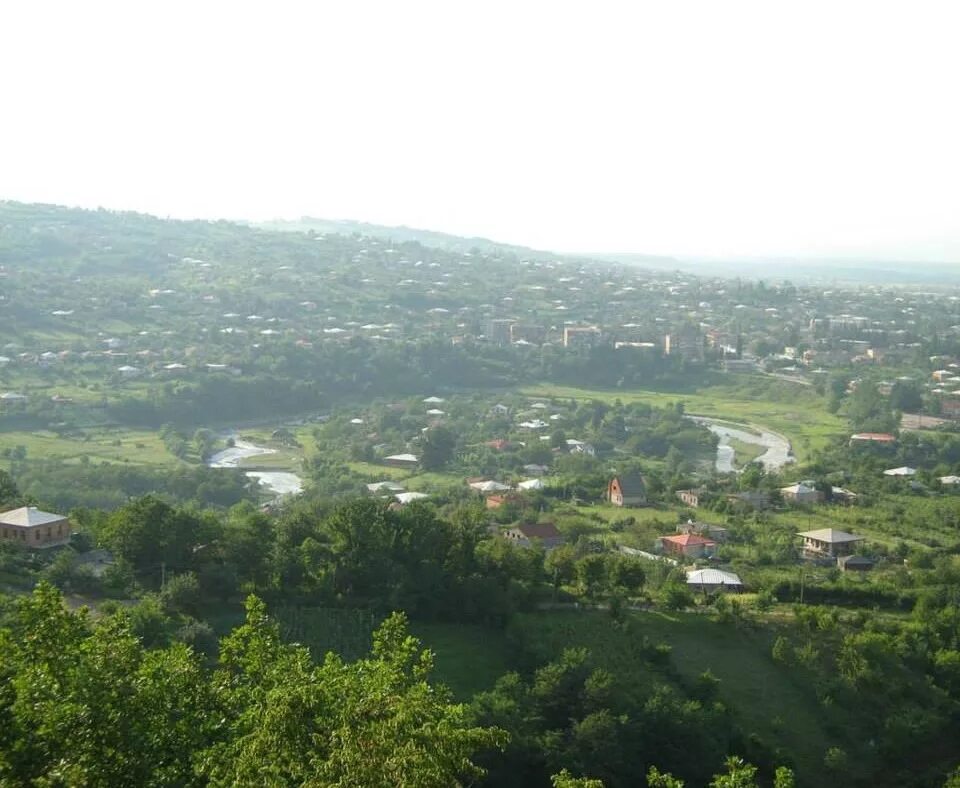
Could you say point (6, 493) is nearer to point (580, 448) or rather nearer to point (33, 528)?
point (33, 528)

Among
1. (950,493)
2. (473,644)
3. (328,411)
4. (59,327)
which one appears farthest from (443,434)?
(59,327)

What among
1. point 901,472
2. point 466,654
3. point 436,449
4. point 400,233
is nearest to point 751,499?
point 901,472

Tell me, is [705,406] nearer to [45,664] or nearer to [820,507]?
[820,507]

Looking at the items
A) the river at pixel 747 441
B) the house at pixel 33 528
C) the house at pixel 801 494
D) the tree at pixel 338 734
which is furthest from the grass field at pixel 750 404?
the tree at pixel 338 734

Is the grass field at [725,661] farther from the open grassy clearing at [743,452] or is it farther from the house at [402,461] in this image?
the open grassy clearing at [743,452]

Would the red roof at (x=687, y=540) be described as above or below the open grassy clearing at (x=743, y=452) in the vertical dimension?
above
